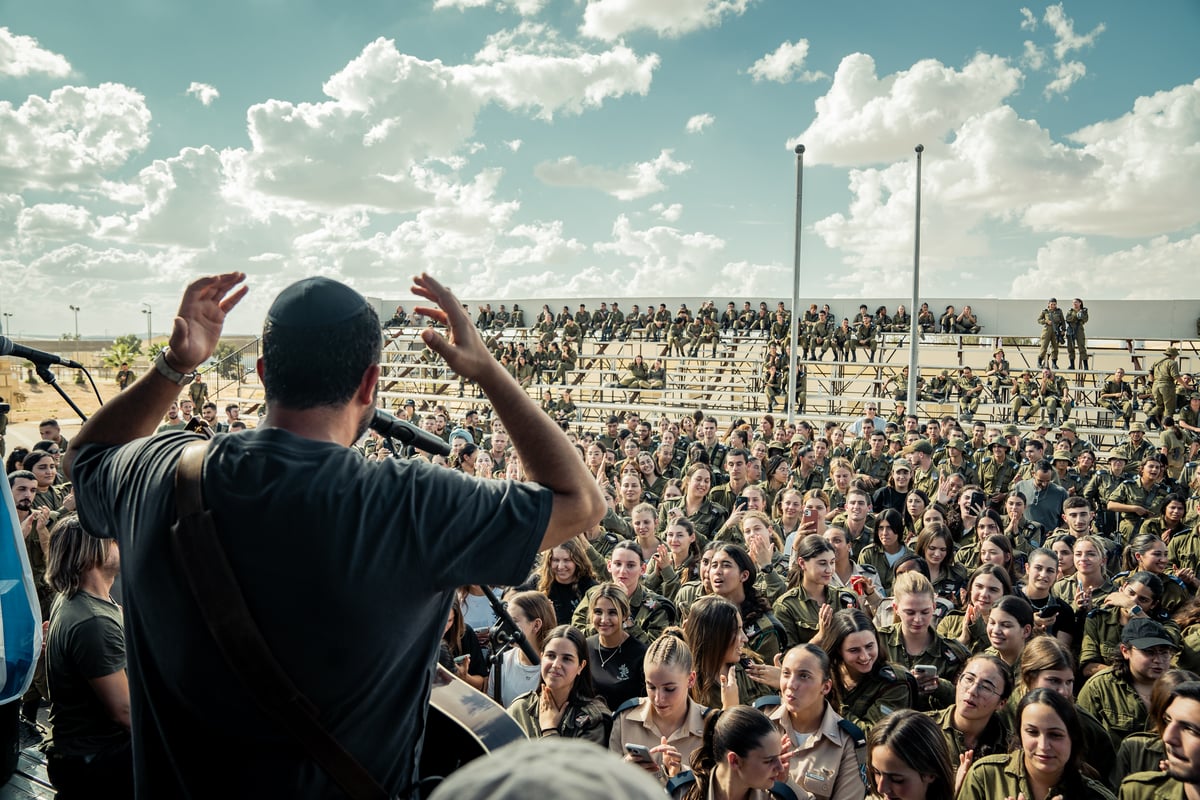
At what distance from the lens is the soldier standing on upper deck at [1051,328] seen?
19.7 m

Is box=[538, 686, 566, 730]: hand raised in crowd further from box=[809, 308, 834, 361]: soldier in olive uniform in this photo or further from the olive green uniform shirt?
box=[809, 308, 834, 361]: soldier in olive uniform

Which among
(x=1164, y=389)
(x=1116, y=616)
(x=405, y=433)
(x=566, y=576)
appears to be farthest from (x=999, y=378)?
(x=405, y=433)

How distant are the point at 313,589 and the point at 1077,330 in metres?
22.3

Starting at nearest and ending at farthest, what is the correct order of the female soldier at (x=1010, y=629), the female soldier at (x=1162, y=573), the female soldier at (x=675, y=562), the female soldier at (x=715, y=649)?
the female soldier at (x=715, y=649) < the female soldier at (x=1010, y=629) < the female soldier at (x=1162, y=573) < the female soldier at (x=675, y=562)

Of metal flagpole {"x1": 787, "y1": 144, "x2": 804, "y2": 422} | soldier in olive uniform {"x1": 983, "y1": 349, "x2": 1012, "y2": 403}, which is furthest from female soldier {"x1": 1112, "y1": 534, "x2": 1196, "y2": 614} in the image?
soldier in olive uniform {"x1": 983, "y1": 349, "x2": 1012, "y2": 403}

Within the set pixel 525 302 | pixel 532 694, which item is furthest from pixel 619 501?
pixel 525 302

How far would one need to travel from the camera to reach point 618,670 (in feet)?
14.1

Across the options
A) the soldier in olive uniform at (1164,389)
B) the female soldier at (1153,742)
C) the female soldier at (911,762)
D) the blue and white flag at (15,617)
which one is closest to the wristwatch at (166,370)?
the blue and white flag at (15,617)

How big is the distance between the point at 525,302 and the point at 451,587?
29.7 meters

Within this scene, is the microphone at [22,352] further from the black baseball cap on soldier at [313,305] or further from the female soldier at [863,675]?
the female soldier at [863,675]

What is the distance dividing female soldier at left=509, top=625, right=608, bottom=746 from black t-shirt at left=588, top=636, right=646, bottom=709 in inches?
6.9

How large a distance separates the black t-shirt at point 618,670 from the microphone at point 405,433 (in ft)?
8.42

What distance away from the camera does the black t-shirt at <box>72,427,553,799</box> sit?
1199mm

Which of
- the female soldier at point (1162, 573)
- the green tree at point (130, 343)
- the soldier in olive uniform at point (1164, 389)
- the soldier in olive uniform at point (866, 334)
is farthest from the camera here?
the green tree at point (130, 343)
